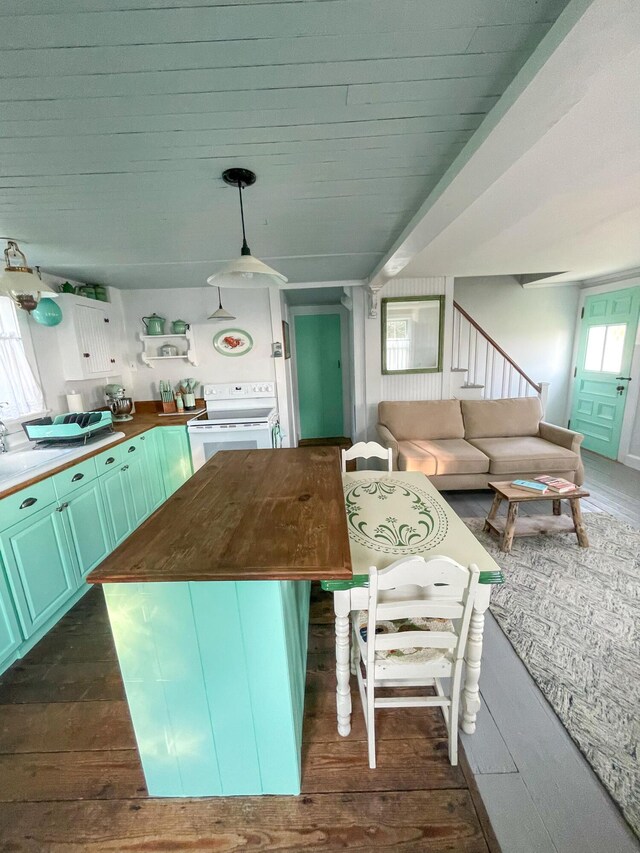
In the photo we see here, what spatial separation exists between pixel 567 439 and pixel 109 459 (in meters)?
3.94

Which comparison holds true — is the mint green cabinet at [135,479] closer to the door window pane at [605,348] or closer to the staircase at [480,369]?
the staircase at [480,369]

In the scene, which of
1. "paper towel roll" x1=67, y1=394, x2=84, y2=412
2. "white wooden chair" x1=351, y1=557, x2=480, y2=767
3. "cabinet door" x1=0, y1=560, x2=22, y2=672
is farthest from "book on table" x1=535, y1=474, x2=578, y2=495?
"paper towel roll" x1=67, y1=394, x2=84, y2=412

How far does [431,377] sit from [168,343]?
305 cm

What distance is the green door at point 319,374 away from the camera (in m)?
5.23

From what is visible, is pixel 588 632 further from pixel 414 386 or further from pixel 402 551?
pixel 414 386

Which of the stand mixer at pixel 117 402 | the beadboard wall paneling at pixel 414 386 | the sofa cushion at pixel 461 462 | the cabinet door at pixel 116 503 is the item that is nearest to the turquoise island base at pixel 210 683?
the cabinet door at pixel 116 503

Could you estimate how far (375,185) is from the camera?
1.59 meters

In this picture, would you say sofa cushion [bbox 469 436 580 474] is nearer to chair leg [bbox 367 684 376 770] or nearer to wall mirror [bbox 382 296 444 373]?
wall mirror [bbox 382 296 444 373]

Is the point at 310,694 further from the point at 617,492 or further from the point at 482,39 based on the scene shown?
the point at 617,492

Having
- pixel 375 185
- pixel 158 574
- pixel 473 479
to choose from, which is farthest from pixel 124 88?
pixel 473 479

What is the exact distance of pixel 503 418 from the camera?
365 cm

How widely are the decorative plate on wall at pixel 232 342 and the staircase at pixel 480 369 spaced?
2424 mm

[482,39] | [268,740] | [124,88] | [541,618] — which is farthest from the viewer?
[541,618]

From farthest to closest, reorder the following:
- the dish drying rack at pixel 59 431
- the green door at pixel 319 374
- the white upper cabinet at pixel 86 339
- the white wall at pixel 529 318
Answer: the green door at pixel 319 374 < the white wall at pixel 529 318 < the white upper cabinet at pixel 86 339 < the dish drying rack at pixel 59 431
